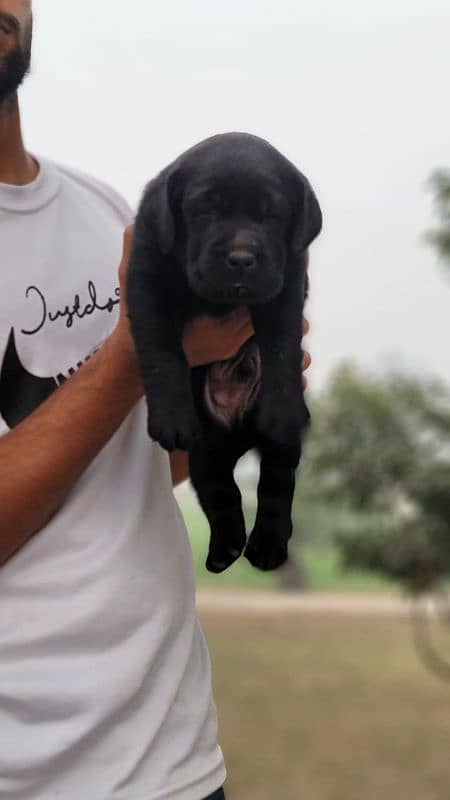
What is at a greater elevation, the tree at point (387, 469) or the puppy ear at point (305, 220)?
the puppy ear at point (305, 220)

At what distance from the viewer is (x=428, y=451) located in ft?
16.7

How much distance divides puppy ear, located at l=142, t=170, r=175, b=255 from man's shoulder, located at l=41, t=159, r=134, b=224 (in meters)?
0.27

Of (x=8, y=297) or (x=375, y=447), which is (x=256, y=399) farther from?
(x=375, y=447)

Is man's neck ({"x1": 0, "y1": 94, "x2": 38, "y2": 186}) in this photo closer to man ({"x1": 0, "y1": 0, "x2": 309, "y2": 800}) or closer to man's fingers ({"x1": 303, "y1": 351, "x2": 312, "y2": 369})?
man ({"x1": 0, "y1": 0, "x2": 309, "y2": 800})

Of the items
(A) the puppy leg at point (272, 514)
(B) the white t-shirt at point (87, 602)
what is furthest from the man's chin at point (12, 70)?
(A) the puppy leg at point (272, 514)

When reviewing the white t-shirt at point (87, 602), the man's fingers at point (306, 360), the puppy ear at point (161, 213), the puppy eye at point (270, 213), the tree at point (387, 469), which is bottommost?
the tree at point (387, 469)

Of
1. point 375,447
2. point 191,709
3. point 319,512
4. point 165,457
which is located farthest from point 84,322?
point 319,512

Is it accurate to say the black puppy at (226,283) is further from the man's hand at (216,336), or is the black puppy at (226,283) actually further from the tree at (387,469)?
the tree at (387,469)

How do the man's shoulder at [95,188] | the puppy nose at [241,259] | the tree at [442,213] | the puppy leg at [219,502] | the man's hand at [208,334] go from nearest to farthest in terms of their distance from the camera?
1. the puppy nose at [241,259]
2. the man's hand at [208,334]
3. the puppy leg at [219,502]
4. the man's shoulder at [95,188]
5. the tree at [442,213]

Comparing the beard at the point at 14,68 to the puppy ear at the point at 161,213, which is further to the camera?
the beard at the point at 14,68

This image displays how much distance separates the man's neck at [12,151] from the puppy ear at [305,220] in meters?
0.39

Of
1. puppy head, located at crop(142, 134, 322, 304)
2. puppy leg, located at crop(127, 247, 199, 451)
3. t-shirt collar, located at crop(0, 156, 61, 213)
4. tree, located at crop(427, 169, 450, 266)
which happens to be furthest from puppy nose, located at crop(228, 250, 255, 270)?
tree, located at crop(427, 169, 450, 266)

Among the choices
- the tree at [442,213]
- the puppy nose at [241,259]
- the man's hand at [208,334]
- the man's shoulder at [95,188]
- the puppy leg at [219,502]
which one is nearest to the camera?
the puppy nose at [241,259]

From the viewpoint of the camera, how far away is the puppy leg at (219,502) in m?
1.31
